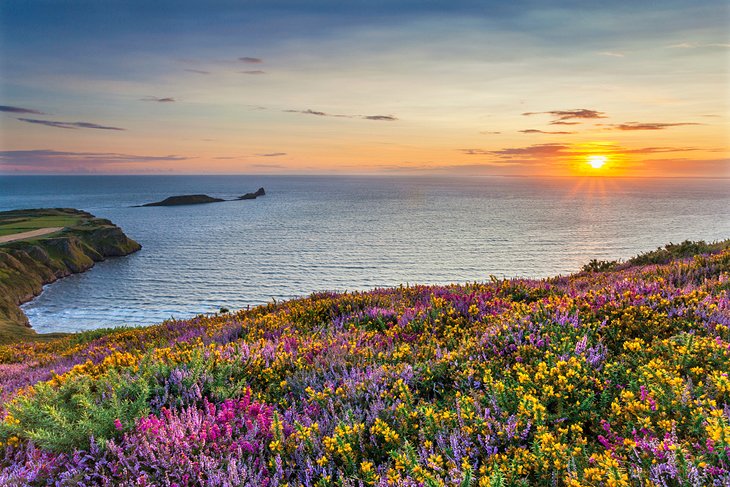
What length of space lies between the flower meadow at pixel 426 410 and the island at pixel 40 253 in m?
43.3

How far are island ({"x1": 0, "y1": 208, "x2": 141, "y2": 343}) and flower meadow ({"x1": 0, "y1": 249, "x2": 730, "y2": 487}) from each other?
142ft

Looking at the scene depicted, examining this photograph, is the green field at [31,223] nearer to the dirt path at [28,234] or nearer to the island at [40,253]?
the island at [40,253]

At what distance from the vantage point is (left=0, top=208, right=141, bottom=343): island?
60.0 meters

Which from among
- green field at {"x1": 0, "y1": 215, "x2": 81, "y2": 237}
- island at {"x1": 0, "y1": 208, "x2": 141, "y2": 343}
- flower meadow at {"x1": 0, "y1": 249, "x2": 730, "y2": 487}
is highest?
flower meadow at {"x1": 0, "y1": 249, "x2": 730, "y2": 487}

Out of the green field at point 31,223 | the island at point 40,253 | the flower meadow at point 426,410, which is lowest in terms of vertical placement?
the island at point 40,253

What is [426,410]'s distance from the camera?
4.36 m

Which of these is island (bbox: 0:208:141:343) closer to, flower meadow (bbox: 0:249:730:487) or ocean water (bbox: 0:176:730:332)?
ocean water (bbox: 0:176:730:332)

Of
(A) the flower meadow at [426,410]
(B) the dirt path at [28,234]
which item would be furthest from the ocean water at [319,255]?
(A) the flower meadow at [426,410]

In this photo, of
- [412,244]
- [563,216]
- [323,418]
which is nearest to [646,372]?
[323,418]

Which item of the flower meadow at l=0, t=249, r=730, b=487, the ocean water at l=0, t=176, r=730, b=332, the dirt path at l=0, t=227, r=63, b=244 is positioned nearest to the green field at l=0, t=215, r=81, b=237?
the dirt path at l=0, t=227, r=63, b=244

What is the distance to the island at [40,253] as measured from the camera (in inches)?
2363

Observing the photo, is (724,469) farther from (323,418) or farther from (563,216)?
(563,216)

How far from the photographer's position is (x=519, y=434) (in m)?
4.06

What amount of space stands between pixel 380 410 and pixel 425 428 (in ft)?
2.29
